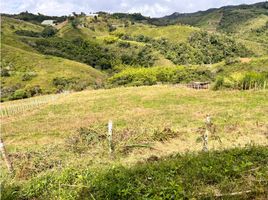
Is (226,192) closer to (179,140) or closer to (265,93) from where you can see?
(179,140)

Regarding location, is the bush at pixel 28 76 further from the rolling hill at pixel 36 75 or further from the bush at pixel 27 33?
the bush at pixel 27 33

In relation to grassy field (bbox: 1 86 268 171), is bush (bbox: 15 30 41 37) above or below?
above

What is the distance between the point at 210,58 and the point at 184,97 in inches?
4527

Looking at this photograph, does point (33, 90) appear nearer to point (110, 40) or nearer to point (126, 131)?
point (126, 131)

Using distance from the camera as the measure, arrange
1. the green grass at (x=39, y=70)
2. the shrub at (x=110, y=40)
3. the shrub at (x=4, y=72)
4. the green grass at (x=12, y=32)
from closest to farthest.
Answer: the green grass at (x=39, y=70) < the shrub at (x=4, y=72) < the green grass at (x=12, y=32) < the shrub at (x=110, y=40)

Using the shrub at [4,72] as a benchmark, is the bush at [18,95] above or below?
below

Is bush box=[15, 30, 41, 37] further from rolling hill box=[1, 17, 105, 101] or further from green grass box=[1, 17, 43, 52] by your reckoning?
rolling hill box=[1, 17, 105, 101]

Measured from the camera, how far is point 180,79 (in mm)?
99750

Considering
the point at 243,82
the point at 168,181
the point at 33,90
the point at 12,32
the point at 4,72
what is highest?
the point at 12,32

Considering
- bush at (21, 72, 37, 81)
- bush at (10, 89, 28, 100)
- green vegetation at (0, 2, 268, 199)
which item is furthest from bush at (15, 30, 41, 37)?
bush at (10, 89, 28, 100)

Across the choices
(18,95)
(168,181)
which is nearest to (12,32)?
(18,95)

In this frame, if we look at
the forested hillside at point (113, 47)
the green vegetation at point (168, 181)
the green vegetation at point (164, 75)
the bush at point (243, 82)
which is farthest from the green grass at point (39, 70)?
the green vegetation at point (168, 181)

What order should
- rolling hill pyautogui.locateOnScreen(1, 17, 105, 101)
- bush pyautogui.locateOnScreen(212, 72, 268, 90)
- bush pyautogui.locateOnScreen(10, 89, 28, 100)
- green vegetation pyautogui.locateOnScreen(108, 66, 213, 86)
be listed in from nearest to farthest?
bush pyautogui.locateOnScreen(212, 72, 268, 90) < bush pyautogui.locateOnScreen(10, 89, 28, 100) < rolling hill pyautogui.locateOnScreen(1, 17, 105, 101) < green vegetation pyautogui.locateOnScreen(108, 66, 213, 86)

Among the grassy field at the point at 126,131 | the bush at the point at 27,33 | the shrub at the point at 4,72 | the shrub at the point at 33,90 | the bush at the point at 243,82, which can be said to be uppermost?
the bush at the point at 27,33
